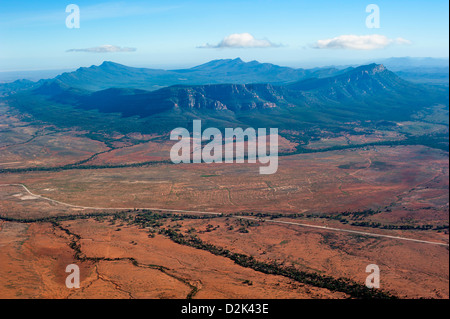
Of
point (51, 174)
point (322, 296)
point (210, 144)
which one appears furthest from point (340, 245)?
point (210, 144)

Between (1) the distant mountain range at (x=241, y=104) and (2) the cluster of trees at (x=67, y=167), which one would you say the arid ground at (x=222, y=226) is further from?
(1) the distant mountain range at (x=241, y=104)

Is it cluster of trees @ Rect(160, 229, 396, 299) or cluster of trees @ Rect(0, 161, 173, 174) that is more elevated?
cluster of trees @ Rect(0, 161, 173, 174)

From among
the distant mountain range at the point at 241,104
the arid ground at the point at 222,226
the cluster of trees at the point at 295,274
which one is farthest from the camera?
the distant mountain range at the point at 241,104

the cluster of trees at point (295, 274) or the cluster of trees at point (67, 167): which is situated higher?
the cluster of trees at point (67, 167)

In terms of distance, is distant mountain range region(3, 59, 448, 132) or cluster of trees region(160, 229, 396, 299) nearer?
cluster of trees region(160, 229, 396, 299)

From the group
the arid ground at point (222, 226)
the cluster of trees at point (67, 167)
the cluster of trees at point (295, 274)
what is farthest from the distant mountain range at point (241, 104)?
the cluster of trees at point (295, 274)

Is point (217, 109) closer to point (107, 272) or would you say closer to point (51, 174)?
point (51, 174)

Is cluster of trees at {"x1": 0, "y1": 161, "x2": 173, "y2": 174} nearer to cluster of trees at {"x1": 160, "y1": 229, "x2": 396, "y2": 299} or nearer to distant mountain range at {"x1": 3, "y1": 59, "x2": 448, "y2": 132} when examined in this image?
distant mountain range at {"x1": 3, "y1": 59, "x2": 448, "y2": 132}

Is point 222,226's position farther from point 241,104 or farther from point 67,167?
point 241,104

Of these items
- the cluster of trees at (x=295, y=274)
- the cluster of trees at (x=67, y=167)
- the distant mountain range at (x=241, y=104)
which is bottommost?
the cluster of trees at (x=295, y=274)

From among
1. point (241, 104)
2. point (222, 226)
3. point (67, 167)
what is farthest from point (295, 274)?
point (241, 104)

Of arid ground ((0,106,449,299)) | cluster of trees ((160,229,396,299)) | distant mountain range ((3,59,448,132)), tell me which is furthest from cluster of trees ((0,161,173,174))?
→ cluster of trees ((160,229,396,299))
